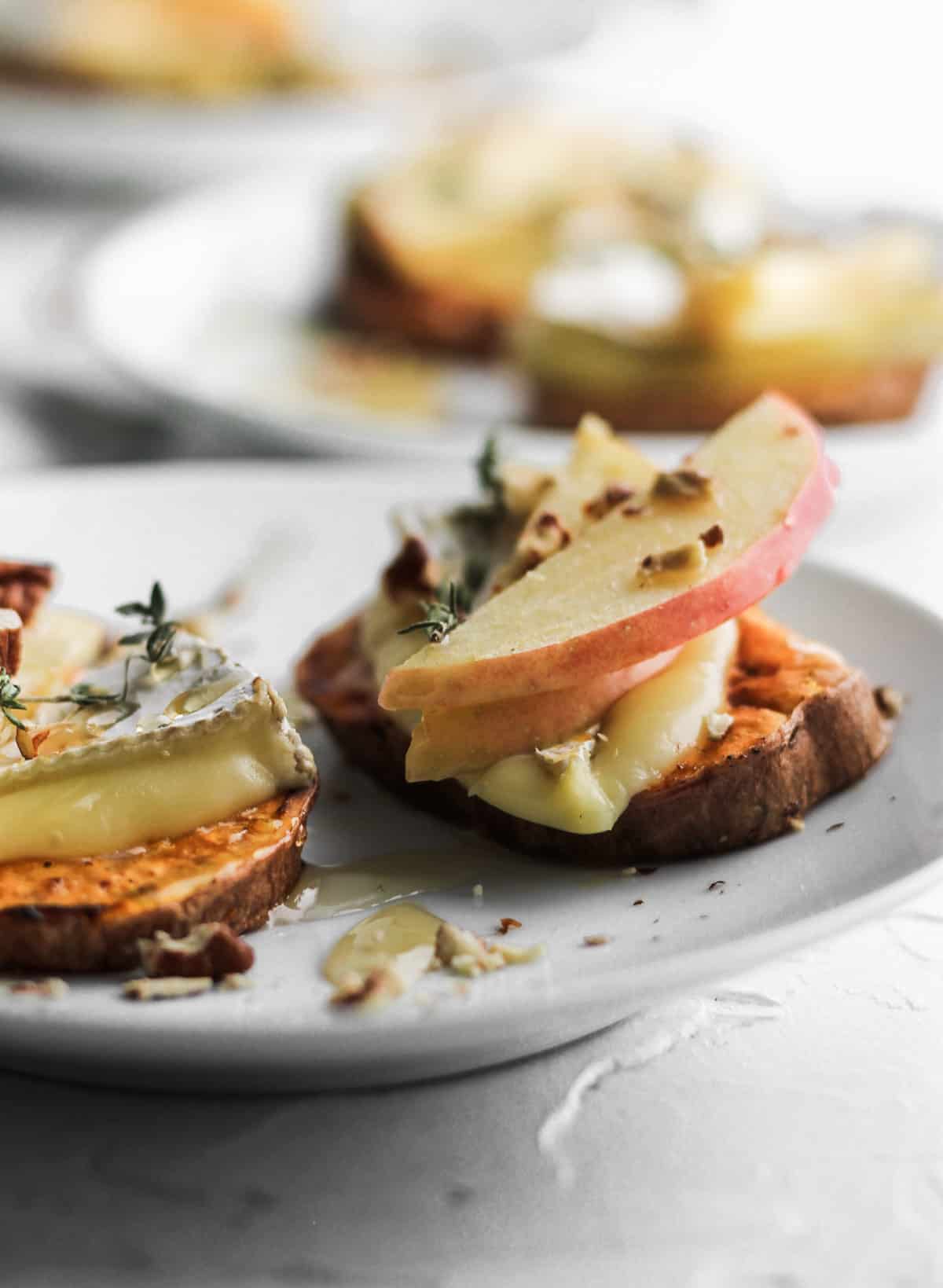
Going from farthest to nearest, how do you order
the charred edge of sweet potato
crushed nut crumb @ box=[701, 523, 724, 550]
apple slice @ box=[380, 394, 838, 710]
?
1. the charred edge of sweet potato
2. crushed nut crumb @ box=[701, 523, 724, 550]
3. apple slice @ box=[380, 394, 838, 710]

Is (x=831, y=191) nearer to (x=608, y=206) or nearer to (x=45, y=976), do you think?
(x=608, y=206)

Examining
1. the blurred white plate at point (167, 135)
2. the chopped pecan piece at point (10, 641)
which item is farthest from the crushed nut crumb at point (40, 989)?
the blurred white plate at point (167, 135)

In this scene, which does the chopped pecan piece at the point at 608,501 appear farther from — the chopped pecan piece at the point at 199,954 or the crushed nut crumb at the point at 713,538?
the chopped pecan piece at the point at 199,954

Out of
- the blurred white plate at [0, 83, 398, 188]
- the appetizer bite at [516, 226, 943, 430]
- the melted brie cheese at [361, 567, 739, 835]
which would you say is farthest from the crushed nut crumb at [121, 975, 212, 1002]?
the blurred white plate at [0, 83, 398, 188]

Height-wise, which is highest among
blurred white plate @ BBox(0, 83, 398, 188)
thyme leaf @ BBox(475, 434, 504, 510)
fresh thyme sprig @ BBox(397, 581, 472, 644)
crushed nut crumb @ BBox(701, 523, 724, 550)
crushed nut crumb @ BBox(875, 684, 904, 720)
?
crushed nut crumb @ BBox(701, 523, 724, 550)

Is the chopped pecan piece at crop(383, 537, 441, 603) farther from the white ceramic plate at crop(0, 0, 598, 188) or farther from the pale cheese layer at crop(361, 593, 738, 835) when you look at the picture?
the white ceramic plate at crop(0, 0, 598, 188)

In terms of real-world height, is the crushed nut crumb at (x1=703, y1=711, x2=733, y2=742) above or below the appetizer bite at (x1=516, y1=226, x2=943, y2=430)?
above

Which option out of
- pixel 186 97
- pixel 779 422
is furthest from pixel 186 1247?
pixel 186 97
